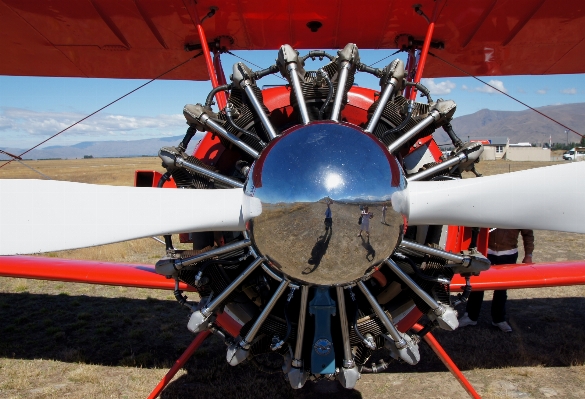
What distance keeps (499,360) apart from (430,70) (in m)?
3.38

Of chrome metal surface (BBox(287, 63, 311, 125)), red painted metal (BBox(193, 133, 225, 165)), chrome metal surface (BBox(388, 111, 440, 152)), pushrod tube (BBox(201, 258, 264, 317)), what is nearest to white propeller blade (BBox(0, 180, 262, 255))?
pushrod tube (BBox(201, 258, 264, 317))

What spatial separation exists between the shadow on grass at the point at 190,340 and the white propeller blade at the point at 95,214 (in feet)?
8.03

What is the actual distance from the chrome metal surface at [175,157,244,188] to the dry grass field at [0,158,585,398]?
8.04 feet

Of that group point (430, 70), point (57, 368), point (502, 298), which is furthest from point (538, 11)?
point (57, 368)

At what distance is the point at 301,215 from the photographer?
2012 mm

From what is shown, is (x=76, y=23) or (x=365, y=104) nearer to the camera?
(x=365, y=104)

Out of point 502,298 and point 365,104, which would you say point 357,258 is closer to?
point 365,104

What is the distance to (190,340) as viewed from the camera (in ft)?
18.3

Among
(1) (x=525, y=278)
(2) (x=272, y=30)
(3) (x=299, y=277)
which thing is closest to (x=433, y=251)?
(3) (x=299, y=277)

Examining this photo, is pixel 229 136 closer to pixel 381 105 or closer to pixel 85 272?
pixel 381 105

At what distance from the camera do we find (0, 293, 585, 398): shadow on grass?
4.56 m

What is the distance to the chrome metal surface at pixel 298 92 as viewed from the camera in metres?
2.50

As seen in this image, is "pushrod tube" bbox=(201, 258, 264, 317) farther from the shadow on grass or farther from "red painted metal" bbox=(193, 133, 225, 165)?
the shadow on grass

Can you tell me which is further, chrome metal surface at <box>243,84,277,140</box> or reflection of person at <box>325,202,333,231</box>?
A: chrome metal surface at <box>243,84,277,140</box>
